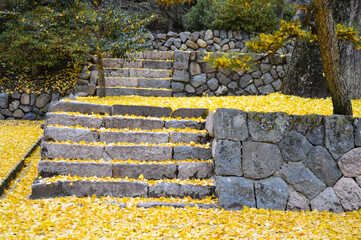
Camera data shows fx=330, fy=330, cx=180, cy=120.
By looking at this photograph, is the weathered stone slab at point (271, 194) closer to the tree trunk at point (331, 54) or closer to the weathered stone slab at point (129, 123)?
the tree trunk at point (331, 54)

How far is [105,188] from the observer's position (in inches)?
160

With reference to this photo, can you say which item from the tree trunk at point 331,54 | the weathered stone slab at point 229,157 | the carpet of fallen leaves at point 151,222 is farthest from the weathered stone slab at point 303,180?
the tree trunk at point 331,54

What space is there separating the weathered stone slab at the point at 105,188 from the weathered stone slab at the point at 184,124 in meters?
1.09

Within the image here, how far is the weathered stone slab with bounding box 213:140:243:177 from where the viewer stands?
12.9ft

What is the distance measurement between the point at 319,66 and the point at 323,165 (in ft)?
7.89

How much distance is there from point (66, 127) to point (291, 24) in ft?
10.6

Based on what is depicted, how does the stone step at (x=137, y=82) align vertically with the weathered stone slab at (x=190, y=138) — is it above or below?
above

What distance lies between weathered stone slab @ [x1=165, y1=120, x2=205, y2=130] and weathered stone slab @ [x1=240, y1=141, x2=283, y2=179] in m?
1.07

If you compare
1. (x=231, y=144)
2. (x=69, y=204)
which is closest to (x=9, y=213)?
(x=69, y=204)

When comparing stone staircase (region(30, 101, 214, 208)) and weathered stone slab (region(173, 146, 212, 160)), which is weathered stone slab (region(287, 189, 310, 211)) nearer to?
stone staircase (region(30, 101, 214, 208))

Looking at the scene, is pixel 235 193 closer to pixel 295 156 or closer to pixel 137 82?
pixel 295 156

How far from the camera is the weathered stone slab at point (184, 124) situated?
4.85 meters

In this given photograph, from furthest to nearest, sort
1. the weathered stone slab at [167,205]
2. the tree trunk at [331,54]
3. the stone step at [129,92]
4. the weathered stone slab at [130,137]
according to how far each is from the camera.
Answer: the stone step at [129,92] → the weathered stone slab at [130,137] → the tree trunk at [331,54] → the weathered stone slab at [167,205]

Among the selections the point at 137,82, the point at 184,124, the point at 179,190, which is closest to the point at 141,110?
the point at 184,124
